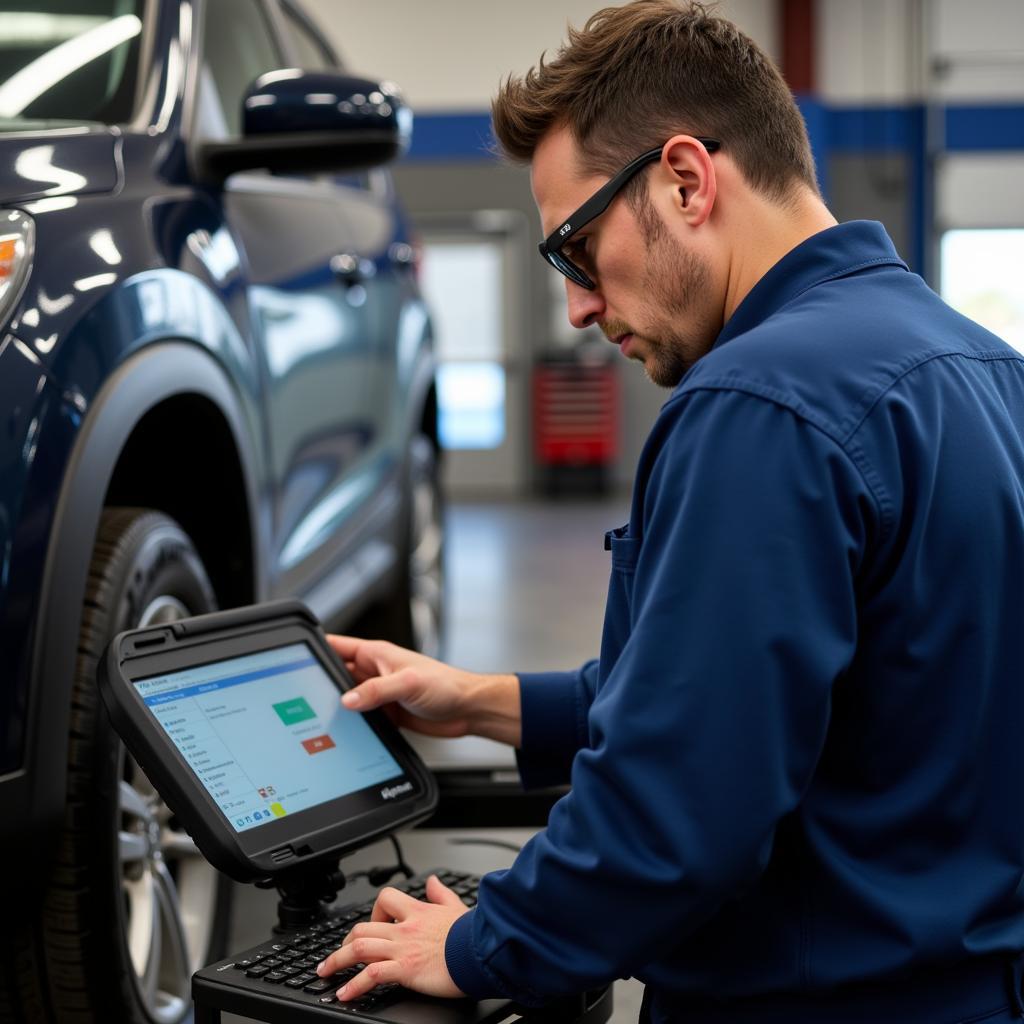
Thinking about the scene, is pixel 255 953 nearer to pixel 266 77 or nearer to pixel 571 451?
pixel 266 77

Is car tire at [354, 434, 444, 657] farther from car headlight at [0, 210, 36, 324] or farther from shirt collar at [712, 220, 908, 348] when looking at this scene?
shirt collar at [712, 220, 908, 348]

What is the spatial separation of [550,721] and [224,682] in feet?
1.13

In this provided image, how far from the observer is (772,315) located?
1085 millimetres

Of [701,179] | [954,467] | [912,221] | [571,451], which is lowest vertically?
[571,451]

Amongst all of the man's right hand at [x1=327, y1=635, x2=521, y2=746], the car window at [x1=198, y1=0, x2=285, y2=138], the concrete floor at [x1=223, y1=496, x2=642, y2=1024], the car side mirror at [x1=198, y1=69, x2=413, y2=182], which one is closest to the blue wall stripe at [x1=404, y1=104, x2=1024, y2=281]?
the concrete floor at [x1=223, y1=496, x2=642, y2=1024]

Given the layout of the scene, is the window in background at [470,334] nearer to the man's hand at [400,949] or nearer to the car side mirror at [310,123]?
the car side mirror at [310,123]

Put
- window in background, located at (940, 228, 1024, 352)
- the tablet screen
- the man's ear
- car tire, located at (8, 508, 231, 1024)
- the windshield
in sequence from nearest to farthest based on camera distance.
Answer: the man's ear → the tablet screen → car tire, located at (8, 508, 231, 1024) → the windshield → window in background, located at (940, 228, 1024, 352)

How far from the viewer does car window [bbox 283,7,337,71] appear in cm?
294

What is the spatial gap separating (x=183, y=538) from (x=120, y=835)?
1.22ft

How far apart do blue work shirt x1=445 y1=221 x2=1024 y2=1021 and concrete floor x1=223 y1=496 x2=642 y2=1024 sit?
0.45 meters

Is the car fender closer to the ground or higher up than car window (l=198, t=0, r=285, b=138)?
closer to the ground

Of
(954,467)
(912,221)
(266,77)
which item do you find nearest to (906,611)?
(954,467)

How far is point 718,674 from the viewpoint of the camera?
A: 92cm

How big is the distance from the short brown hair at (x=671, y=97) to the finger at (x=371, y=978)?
643 millimetres
